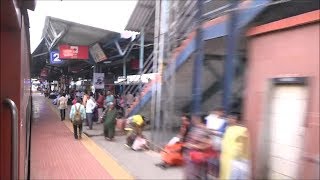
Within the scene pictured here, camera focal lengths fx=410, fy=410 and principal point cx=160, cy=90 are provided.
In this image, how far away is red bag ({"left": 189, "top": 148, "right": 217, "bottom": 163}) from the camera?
22.0ft

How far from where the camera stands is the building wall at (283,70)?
19.6ft

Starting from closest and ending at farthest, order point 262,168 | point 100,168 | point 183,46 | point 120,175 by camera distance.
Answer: point 262,168
point 120,175
point 100,168
point 183,46

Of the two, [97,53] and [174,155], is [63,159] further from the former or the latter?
[97,53]

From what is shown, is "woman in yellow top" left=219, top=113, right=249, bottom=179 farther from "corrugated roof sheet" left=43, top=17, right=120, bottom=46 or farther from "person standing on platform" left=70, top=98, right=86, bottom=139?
"corrugated roof sheet" left=43, top=17, right=120, bottom=46

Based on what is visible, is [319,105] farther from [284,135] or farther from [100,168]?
[100,168]

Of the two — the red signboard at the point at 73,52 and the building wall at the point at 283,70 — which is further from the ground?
the red signboard at the point at 73,52

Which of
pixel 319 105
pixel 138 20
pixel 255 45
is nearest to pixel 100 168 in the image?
pixel 255 45

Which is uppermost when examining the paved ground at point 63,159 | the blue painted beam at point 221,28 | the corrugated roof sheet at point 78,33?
the corrugated roof sheet at point 78,33

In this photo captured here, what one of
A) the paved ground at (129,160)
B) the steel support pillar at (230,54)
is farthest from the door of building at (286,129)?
the paved ground at (129,160)

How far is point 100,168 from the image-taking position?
936cm

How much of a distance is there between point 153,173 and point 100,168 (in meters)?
1.36

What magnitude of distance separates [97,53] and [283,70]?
16652 mm

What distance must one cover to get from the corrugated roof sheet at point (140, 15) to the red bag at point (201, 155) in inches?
344

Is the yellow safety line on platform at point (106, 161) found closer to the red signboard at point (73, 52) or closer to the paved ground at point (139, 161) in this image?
the paved ground at point (139, 161)
